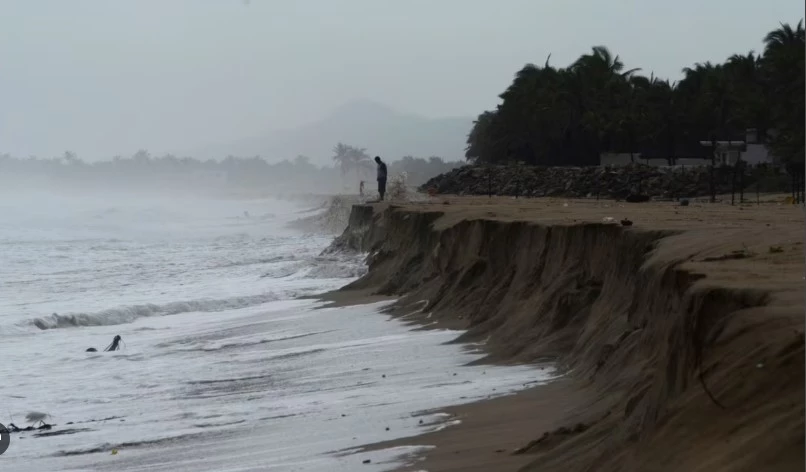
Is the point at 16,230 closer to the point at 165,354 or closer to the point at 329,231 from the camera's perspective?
the point at 329,231

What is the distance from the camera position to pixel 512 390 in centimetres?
933

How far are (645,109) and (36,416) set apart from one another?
1951 inches

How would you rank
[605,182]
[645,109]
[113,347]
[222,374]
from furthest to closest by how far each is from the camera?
[645,109] < [605,182] < [113,347] < [222,374]

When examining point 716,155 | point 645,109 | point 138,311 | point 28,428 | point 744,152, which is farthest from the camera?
point 645,109

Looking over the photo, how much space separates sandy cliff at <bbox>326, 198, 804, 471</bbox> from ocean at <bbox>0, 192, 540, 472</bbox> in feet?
2.76

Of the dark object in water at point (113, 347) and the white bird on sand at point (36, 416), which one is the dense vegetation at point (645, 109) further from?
the white bird on sand at point (36, 416)

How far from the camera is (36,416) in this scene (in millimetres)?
10711

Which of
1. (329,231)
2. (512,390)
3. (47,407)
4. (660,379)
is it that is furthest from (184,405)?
(329,231)

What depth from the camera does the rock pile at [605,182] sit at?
39938 millimetres

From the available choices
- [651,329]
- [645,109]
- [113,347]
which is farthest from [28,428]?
[645,109]

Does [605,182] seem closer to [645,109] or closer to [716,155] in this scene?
[716,155]

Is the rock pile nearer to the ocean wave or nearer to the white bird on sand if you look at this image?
the ocean wave

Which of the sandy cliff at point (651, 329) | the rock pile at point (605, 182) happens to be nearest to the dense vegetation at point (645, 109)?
the rock pile at point (605, 182)

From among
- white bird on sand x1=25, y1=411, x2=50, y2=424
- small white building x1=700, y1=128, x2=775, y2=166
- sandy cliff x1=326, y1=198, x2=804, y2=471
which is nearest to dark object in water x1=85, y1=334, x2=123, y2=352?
sandy cliff x1=326, y1=198, x2=804, y2=471
